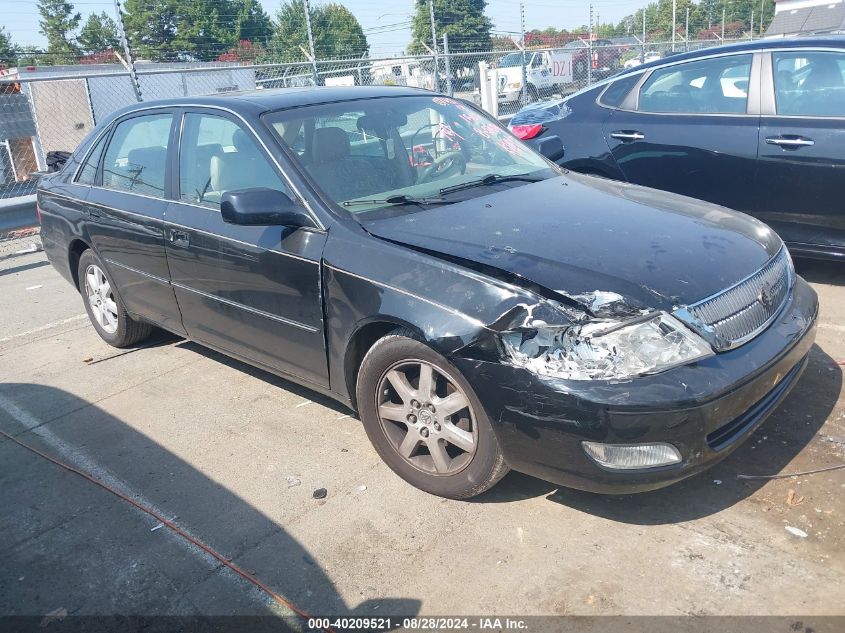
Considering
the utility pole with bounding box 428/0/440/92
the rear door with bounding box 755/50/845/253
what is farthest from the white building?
the rear door with bounding box 755/50/845/253

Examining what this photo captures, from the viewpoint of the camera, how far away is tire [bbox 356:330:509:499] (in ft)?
10.0

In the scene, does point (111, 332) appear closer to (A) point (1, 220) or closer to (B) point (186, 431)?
(B) point (186, 431)

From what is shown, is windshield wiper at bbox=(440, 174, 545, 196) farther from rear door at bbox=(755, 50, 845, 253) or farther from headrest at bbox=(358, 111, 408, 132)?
rear door at bbox=(755, 50, 845, 253)

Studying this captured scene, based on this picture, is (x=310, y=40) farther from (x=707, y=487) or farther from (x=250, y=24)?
(x=250, y=24)

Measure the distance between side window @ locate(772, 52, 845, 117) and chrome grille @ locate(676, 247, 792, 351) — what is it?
2345 millimetres

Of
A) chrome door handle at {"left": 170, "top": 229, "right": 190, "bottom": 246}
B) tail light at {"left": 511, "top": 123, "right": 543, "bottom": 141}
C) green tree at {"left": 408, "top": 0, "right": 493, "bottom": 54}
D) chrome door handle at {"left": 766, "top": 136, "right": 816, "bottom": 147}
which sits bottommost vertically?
chrome door handle at {"left": 170, "top": 229, "right": 190, "bottom": 246}

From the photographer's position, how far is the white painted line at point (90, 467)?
3.09 metres

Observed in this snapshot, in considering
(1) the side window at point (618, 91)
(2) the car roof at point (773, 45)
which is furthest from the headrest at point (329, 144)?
(2) the car roof at point (773, 45)

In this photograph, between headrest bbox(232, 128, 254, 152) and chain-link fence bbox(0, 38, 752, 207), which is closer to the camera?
headrest bbox(232, 128, 254, 152)

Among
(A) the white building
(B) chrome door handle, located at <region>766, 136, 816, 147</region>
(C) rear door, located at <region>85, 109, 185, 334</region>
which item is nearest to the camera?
(C) rear door, located at <region>85, 109, 185, 334</region>

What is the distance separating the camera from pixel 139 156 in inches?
191

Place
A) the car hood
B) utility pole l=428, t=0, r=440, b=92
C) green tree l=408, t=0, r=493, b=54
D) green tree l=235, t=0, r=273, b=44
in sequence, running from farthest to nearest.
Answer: green tree l=235, t=0, r=273, b=44, green tree l=408, t=0, r=493, b=54, utility pole l=428, t=0, r=440, b=92, the car hood

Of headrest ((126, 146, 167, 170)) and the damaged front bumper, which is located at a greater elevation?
headrest ((126, 146, 167, 170))

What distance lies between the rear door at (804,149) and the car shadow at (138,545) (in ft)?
13.1
